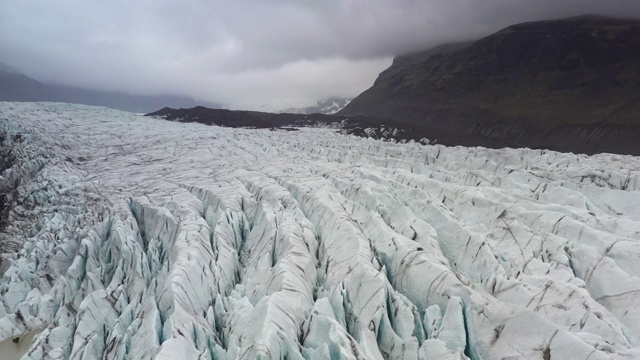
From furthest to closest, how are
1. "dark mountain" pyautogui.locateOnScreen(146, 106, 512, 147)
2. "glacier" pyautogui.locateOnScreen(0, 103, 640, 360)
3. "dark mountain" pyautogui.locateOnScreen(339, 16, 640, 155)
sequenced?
"dark mountain" pyautogui.locateOnScreen(339, 16, 640, 155) → "dark mountain" pyautogui.locateOnScreen(146, 106, 512, 147) → "glacier" pyautogui.locateOnScreen(0, 103, 640, 360)

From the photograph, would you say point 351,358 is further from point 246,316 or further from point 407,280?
point 407,280

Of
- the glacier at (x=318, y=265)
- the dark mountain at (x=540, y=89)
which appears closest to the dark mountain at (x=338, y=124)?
the dark mountain at (x=540, y=89)

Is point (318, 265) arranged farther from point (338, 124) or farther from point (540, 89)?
point (540, 89)

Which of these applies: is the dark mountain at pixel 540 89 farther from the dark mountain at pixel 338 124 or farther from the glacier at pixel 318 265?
the glacier at pixel 318 265

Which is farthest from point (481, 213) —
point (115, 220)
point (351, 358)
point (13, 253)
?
point (13, 253)

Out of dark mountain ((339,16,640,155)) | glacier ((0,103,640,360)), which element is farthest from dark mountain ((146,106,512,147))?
glacier ((0,103,640,360))

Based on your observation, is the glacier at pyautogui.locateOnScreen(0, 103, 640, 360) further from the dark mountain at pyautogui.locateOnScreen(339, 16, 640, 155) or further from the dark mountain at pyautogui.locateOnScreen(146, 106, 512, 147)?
the dark mountain at pyautogui.locateOnScreen(339, 16, 640, 155)
